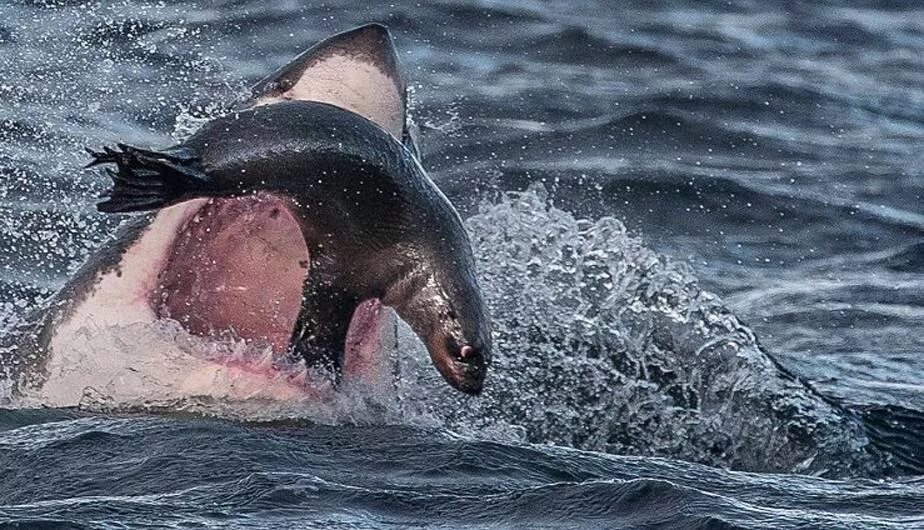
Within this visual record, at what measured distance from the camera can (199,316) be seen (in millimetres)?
4023

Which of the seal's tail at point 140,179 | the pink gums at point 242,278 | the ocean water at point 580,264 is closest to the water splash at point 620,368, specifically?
the ocean water at point 580,264

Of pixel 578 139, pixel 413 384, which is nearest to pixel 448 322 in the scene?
pixel 413 384

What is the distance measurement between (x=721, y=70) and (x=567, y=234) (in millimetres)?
5123

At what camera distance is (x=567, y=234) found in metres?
6.33

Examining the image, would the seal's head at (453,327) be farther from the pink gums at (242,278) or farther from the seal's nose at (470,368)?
the pink gums at (242,278)

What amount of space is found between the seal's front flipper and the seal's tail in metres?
0.33

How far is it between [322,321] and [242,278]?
0.68 ft

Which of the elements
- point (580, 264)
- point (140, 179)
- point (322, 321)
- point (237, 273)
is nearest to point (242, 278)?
point (237, 273)

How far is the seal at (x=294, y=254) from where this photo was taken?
12.7 ft

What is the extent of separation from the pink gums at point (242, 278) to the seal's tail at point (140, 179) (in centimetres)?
22

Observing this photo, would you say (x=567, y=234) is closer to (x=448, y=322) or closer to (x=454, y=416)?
(x=454, y=416)

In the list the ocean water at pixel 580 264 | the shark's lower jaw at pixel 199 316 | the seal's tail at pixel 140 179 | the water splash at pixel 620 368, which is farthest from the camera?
the water splash at pixel 620 368

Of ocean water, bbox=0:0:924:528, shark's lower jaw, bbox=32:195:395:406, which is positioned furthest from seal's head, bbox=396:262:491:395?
shark's lower jaw, bbox=32:195:395:406

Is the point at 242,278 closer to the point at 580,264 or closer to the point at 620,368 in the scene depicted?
the point at 620,368
